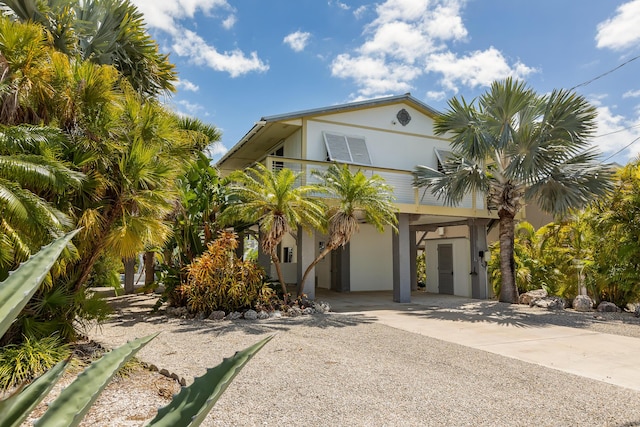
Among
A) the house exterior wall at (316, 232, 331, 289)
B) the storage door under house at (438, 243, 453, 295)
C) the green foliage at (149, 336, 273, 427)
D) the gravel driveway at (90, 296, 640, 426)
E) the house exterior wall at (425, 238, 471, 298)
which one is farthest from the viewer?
the house exterior wall at (316, 232, 331, 289)

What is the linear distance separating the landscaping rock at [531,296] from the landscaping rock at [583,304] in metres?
1.09

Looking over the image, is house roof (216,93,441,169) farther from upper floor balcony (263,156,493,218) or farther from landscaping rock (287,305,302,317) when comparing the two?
landscaping rock (287,305,302,317)

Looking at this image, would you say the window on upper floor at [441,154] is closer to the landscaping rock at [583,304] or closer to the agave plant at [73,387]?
the landscaping rock at [583,304]

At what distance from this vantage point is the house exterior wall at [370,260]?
1964cm

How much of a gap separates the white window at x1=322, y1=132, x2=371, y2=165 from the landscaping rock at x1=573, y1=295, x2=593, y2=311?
804 centimetres

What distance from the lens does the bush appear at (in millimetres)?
10758

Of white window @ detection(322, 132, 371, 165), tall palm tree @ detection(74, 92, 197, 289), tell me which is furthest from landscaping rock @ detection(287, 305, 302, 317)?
white window @ detection(322, 132, 371, 165)

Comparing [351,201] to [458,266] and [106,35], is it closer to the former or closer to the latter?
[106,35]

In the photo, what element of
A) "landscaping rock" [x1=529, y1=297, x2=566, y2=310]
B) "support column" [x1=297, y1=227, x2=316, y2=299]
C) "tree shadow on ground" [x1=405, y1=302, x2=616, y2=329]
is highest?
"support column" [x1=297, y1=227, x2=316, y2=299]

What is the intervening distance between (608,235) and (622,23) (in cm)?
626

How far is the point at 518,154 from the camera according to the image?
43.9ft

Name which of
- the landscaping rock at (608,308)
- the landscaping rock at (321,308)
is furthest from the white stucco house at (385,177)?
the landscaping rock at (608,308)

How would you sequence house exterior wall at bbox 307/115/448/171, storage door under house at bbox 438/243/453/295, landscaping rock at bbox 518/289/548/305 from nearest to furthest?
landscaping rock at bbox 518/289/548/305
house exterior wall at bbox 307/115/448/171
storage door under house at bbox 438/243/453/295

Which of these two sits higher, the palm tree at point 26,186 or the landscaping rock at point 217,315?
the palm tree at point 26,186
